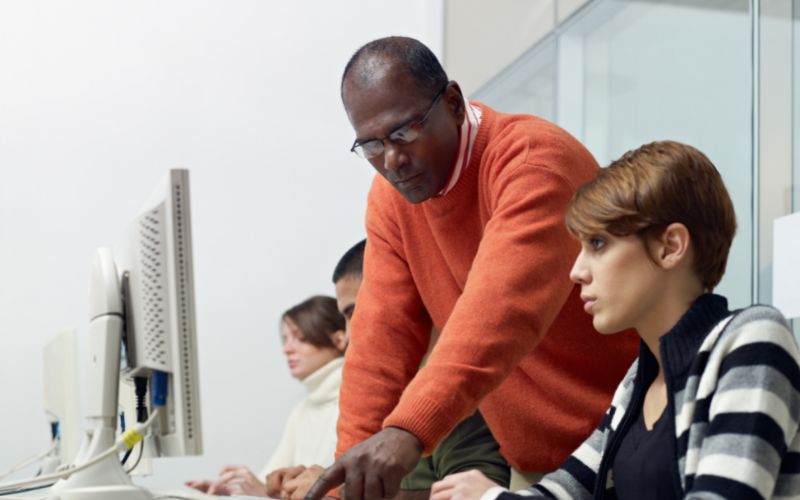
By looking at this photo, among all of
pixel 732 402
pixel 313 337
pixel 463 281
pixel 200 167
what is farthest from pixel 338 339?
pixel 732 402

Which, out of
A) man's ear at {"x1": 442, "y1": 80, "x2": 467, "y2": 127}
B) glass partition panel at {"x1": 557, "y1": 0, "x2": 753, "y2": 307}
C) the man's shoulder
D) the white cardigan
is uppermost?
glass partition panel at {"x1": 557, "y1": 0, "x2": 753, "y2": 307}

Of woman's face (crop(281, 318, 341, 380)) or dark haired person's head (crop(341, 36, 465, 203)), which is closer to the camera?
dark haired person's head (crop(341, 36, 465, 203))

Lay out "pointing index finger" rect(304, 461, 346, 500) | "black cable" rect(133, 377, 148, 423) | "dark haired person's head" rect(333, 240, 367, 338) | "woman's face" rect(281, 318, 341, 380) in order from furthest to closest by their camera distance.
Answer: "woman's face" rect(281, 318, 341, 380), "dark haired person's head" rect(333, 240, 367, 338), "black cable" rect(133, 377, 148, 423), "pointing index finger" rect(304, 461, 346, 500)

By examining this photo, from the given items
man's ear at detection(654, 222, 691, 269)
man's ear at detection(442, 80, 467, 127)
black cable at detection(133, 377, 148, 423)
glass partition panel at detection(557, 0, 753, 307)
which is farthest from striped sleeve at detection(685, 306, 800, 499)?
glass partition panel at detection(557, 0, 753, 307)

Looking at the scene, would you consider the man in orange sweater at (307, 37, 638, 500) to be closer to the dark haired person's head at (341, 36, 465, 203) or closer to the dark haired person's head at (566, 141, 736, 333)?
the dark haired person's head at (341, 36, 465, 203)

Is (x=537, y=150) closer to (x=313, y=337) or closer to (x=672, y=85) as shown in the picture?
(x=672, y=85)

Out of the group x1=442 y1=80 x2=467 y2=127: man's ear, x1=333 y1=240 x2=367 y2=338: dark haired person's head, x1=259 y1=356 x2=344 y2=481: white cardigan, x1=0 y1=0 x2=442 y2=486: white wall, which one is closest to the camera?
x1=442 y1=80 x2=467 y2=127: man's ear

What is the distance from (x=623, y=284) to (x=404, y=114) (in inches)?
16.5

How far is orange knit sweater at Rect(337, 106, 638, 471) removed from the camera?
1366 mm

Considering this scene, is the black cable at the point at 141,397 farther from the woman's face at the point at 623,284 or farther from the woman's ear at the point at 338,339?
the woman's ear at the point at 338,339

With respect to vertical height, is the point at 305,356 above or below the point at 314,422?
above

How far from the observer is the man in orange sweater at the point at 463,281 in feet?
4.49

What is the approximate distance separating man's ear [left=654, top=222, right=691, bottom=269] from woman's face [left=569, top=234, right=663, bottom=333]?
13mm

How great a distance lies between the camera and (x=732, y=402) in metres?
1.10
